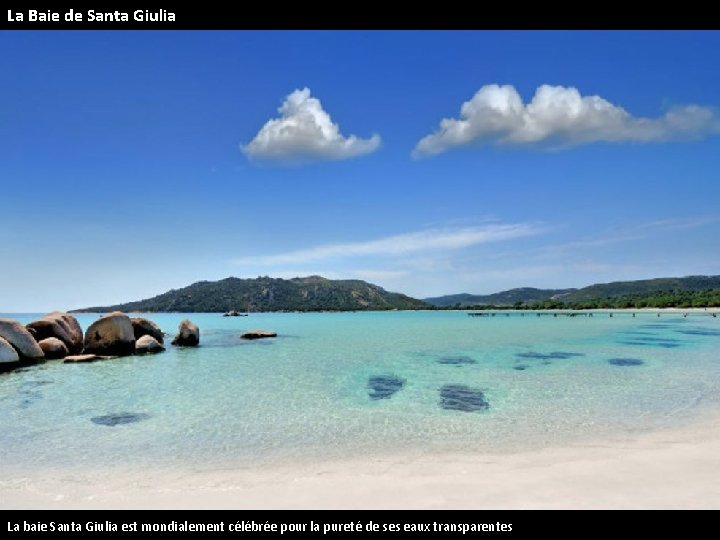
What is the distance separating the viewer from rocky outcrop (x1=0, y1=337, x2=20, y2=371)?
22.6m

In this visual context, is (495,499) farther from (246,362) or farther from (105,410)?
(246,362)

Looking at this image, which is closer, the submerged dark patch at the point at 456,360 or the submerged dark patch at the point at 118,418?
the submerged dark patch at the point at 118,418

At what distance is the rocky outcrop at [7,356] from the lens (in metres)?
22.6

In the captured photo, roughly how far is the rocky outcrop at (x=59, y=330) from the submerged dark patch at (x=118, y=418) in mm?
19613

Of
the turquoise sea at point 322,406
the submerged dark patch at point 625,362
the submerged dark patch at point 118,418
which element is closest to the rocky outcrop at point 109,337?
the turquoise sea at point 322,406

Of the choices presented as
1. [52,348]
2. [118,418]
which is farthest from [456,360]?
[52,348]

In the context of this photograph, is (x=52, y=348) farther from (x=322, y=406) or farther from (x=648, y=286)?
(x=648, y=286)

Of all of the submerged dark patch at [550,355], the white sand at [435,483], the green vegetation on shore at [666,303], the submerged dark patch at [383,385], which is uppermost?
the white sand at [435,483]

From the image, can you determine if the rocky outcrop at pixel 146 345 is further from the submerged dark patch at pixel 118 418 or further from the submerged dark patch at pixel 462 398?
the submerged dark patch at pixel 462 398

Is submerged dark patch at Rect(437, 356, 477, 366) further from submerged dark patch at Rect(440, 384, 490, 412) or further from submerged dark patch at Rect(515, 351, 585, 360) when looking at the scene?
submerged dark patch at Rect(440, 384, 490, 412)

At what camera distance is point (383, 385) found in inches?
688

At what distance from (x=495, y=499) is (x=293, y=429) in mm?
6489

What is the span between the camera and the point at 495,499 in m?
6.37
